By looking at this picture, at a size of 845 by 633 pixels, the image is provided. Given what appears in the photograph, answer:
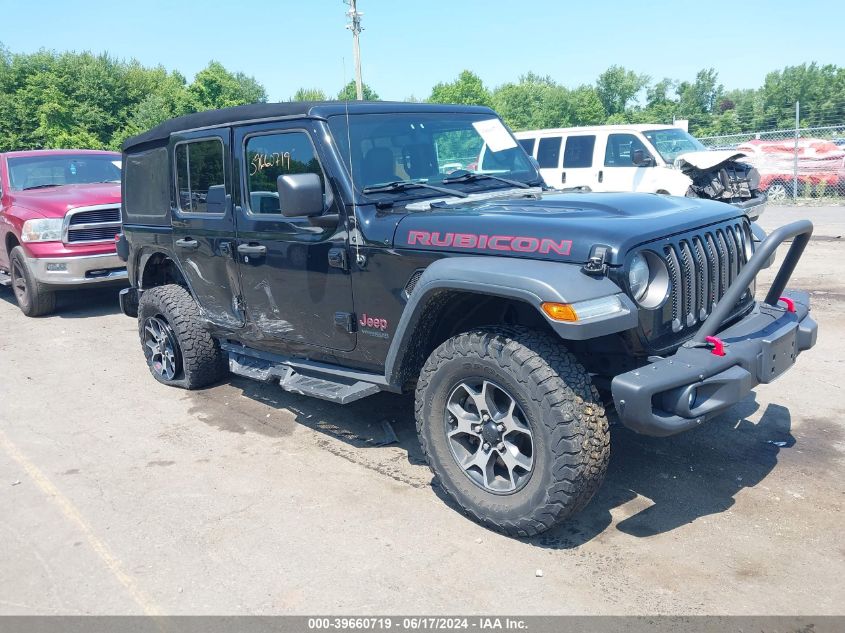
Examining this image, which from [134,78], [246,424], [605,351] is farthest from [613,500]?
[134,78]

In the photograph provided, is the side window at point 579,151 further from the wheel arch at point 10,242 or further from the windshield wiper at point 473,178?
the wheel arch at point 10,242

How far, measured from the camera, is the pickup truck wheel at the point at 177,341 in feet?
18.1

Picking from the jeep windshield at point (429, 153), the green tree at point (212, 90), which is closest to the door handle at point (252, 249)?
the jeep windshield at point (429, 153)

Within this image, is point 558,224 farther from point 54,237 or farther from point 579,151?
point 579,151

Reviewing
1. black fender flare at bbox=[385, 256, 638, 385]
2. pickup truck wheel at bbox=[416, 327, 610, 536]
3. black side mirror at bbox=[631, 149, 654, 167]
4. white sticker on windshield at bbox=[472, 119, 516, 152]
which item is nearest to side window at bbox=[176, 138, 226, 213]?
white sticker on windshield at bbox=[472, 119, 516, 152]

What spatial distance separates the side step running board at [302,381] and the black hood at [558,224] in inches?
36.2

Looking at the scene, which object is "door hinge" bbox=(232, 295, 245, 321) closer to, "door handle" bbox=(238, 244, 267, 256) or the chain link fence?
"door handle" bbox=(238, 244, 267, 256)

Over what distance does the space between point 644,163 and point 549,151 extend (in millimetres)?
1822

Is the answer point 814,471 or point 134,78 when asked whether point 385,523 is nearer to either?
point 814,471

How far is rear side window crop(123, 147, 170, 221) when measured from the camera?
5523mm

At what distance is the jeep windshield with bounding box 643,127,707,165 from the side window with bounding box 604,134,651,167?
0.87 ft

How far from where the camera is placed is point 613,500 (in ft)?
12.2

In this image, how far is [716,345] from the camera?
10.6ft

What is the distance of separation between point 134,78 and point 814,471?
34.5 metres
